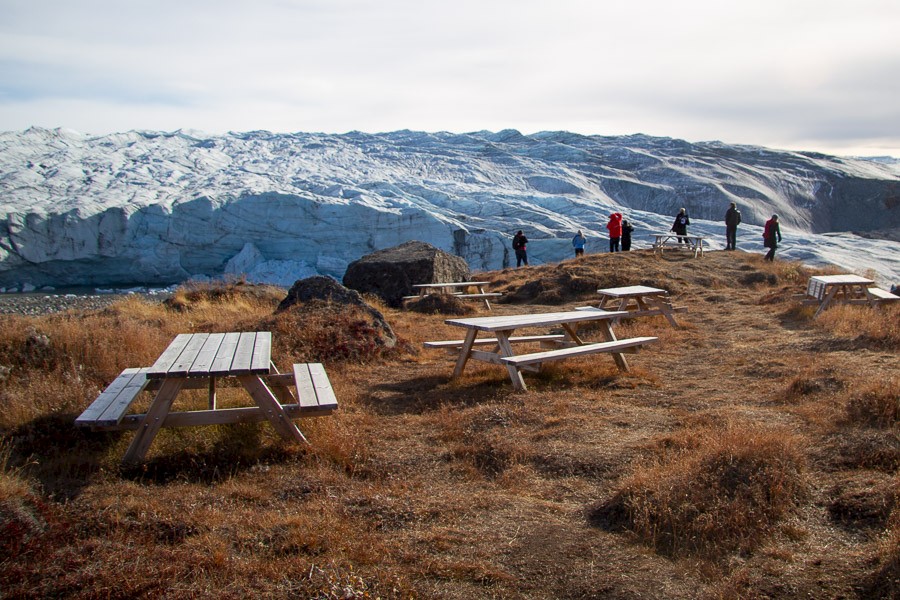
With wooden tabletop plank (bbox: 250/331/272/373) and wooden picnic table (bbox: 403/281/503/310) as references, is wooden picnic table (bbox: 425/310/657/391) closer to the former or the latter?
wooden tabletop plank (bbox: 250/331/272/373)

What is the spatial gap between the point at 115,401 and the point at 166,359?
404 millimetres

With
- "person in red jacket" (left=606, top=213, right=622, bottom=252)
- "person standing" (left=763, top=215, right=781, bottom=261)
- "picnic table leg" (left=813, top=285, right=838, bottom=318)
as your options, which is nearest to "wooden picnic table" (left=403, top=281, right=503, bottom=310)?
"picnic table leg" (left=813, top=285, right=838, bottom=318)

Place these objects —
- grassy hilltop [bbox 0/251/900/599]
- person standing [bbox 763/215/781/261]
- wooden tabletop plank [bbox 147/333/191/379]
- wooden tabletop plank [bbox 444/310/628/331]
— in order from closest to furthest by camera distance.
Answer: grassy hilltop [bbox 0/251/900/599], wooden tabletop plank [bbox 147/333/191/379], wooden tabletop plank [bbox 444/310/628/331], person standing [bbox 763/215/781/261]

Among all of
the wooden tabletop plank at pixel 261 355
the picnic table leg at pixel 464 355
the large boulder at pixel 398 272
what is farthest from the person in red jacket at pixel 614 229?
the wooden tabletop plank at pixel 261 355

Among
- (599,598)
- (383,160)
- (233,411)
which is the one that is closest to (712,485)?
(599,598)

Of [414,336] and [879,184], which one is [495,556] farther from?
[879,184]

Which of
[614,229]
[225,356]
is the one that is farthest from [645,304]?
[614,229]

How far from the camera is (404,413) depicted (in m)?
5.90

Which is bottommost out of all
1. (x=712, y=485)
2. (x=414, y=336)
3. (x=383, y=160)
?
(x=414, y=336)

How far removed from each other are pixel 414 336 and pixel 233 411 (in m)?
5.50

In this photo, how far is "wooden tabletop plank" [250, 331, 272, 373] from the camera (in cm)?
450

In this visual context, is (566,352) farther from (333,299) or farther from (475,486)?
(333,299)

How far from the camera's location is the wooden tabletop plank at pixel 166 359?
4.33 meters

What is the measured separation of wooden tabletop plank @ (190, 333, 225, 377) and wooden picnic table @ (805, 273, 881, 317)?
8416 mm
